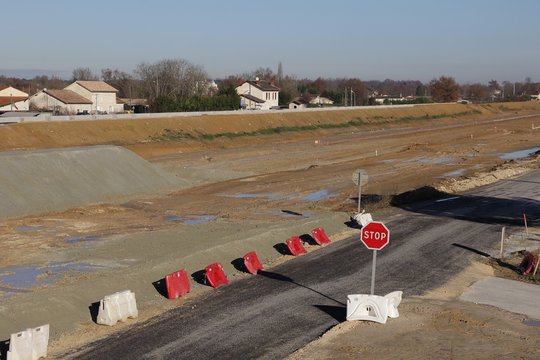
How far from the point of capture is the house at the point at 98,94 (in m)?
120

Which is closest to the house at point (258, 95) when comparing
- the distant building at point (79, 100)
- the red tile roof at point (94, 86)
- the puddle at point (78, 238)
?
the distant building at point (79, 100)

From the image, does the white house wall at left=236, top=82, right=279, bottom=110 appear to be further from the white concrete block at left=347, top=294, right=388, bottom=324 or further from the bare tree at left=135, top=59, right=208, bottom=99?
the white concrete block at left=347, top=294, right=388, bottom=324

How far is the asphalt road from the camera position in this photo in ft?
52.1

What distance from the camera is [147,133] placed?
7819 cm

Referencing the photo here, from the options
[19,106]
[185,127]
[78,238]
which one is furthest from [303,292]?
[19,106]

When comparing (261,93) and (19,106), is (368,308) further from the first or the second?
(261,93)

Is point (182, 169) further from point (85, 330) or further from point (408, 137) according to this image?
point (408, 137)

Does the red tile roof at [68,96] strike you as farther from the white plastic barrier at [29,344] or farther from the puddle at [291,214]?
the white plastic barrier at [29,344]

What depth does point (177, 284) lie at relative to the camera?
783 inches

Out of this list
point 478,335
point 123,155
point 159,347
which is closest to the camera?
point 159,347

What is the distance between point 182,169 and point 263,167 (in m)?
8.65

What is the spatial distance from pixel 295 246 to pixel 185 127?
6003 centimetres

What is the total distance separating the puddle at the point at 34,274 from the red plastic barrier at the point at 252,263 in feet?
17.2

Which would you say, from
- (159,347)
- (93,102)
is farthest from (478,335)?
(93,102)
